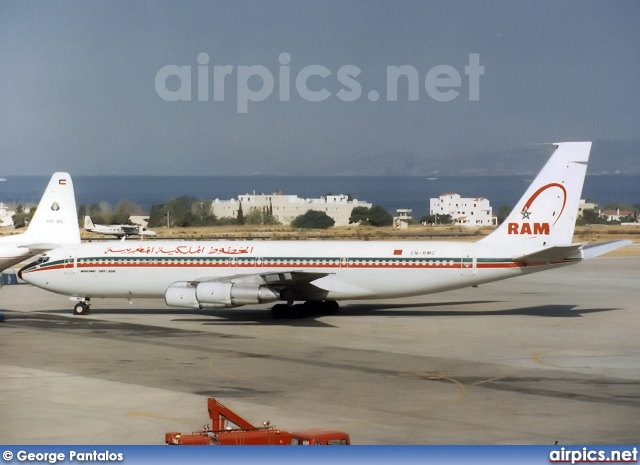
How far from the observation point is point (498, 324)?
41812 millimetres

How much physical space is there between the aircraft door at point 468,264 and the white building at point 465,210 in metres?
103

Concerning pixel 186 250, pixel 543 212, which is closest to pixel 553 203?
pixel 543 212

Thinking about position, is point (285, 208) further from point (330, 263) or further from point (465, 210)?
point (330, 263)

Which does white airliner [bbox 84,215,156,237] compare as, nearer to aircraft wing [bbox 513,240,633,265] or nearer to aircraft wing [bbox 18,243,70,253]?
aircraft wing [bbox 18,243,70,253]

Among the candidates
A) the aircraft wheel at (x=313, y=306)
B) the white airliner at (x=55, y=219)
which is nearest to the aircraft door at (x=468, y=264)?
the aircraft wheel at (x=313, y=306)

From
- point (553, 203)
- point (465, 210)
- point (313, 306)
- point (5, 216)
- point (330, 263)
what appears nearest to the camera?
point (553, 203)

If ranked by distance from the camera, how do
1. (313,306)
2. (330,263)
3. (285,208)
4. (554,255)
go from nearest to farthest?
(554,255)
(330,263)
(313,306)
(285,208)

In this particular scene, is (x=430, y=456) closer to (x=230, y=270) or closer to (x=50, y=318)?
(x=230, y=270)

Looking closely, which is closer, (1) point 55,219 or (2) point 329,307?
(2) point 329,307

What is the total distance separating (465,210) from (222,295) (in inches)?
5034

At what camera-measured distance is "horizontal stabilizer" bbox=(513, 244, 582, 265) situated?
3975cm

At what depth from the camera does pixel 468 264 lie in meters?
42.0

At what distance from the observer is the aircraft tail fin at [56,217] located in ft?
178

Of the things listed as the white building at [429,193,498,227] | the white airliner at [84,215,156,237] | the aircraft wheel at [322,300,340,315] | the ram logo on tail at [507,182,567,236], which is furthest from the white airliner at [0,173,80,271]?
the white building at [429,193,498,227]
